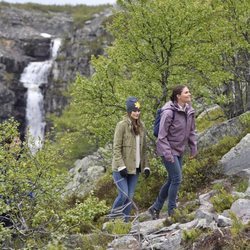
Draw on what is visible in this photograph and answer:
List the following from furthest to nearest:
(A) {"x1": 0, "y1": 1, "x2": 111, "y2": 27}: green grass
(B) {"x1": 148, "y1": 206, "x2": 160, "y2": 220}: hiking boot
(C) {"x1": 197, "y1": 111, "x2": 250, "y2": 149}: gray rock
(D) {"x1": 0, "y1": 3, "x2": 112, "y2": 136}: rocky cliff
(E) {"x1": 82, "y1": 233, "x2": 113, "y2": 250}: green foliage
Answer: (A) {"x1": 0, "y1": 1, "x2": 111, "y2": 27}: green grass
(D) {"x1": 0, "y1": 3, "x2": 112, "y2": 136}: rocky cliff
(C) {"x1": 197, "y1": 111, "x2": 250, "y2": 149}: gray rock
(B) {"x1": 148, "y1": 206, "x2": 160, "y2": 220}: hiking boot
(E) {"x1": 82, "y1": 233, "x2": 113, "y2": 250}: green foliage

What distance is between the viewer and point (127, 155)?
7750 millimetres

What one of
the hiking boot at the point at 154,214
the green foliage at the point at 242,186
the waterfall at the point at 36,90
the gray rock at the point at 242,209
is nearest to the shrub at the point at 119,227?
the hiking boot at the point at 154,214

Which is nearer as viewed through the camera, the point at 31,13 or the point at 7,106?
the point at 7,106

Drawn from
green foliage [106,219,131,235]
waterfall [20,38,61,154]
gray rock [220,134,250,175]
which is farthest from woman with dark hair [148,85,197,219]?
waterfall [20,38,61,154]

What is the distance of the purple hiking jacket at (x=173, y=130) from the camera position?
7.43 metres

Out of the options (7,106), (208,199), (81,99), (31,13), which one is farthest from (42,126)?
(208,199)

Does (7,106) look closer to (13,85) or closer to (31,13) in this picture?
(13,85)

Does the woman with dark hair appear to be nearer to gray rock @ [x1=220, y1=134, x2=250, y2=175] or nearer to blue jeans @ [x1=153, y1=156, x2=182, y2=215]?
blue jeans @ [x1=153, y1=156, x2=182, y2=215]

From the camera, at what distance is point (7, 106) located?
47.8 m

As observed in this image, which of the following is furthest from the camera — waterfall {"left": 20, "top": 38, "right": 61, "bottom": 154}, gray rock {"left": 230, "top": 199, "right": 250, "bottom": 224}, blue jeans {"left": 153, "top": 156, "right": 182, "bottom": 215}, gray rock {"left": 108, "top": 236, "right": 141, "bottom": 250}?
waterfall {"left": 20, "top": 38, "right": 61, "bottom": 154}

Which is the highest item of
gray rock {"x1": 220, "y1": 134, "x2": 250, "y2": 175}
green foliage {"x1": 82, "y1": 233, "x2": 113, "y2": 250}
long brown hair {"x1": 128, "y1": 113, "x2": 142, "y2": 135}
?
long brown hair {"x1": 128, "y1": 113, "x2": 142, "y2": 135}

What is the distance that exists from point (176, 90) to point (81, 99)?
496 centimetres

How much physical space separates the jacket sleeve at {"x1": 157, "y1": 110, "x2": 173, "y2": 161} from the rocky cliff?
38.9 m

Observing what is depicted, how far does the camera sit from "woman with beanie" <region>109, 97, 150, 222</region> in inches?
301
